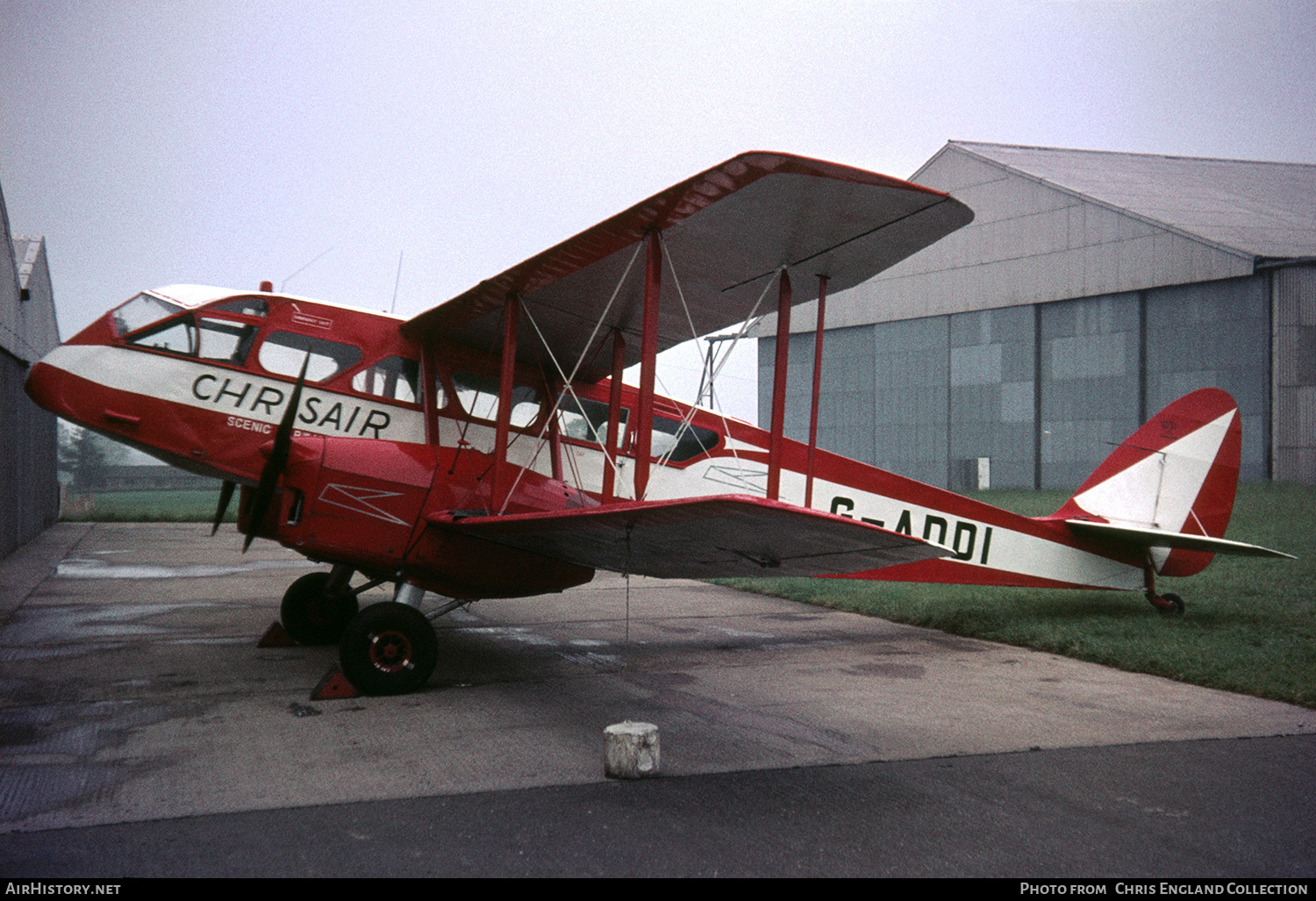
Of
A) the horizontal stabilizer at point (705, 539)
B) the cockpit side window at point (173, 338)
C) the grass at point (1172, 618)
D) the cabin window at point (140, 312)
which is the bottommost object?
the grass at point (1172, 618)

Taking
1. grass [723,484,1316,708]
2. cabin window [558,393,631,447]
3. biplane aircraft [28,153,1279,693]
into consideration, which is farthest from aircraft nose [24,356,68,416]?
grass [723,484,1316,708]

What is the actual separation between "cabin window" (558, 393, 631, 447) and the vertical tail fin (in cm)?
486

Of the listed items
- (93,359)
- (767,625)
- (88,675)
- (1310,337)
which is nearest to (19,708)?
(88,675)

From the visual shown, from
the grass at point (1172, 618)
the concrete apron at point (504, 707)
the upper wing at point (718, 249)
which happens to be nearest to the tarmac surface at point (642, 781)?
the concrete apron at point (504, 707)

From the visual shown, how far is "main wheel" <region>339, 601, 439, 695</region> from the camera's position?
546 centimetres

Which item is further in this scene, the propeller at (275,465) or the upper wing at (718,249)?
the propeller at (275,465)

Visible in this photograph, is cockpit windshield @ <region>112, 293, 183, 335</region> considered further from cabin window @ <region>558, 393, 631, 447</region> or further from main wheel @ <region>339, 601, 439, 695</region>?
cabin window @ <region>558, 393, 631, 447</region>

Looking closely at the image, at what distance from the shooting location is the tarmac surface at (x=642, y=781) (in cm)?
A: 306

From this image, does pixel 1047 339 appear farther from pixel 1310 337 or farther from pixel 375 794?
pixel 375 794

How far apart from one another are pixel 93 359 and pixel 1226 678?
7955 mm

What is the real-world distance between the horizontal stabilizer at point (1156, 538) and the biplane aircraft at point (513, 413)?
1.7 inches

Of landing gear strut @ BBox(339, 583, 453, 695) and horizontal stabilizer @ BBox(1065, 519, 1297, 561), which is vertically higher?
horizontal stabilizer @ BBox(1065, 519, 1297, 561)

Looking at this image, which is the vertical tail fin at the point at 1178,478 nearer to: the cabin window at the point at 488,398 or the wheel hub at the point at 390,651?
the cabin window at the point at 488,398

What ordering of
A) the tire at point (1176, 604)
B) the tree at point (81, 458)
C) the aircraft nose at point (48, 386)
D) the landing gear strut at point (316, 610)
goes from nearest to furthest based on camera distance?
the aircraft nose at point (48, 386) < the landing gear strut at point (316, 610) < the tire at point (1176, 604) < the tree at point (81, 458)
